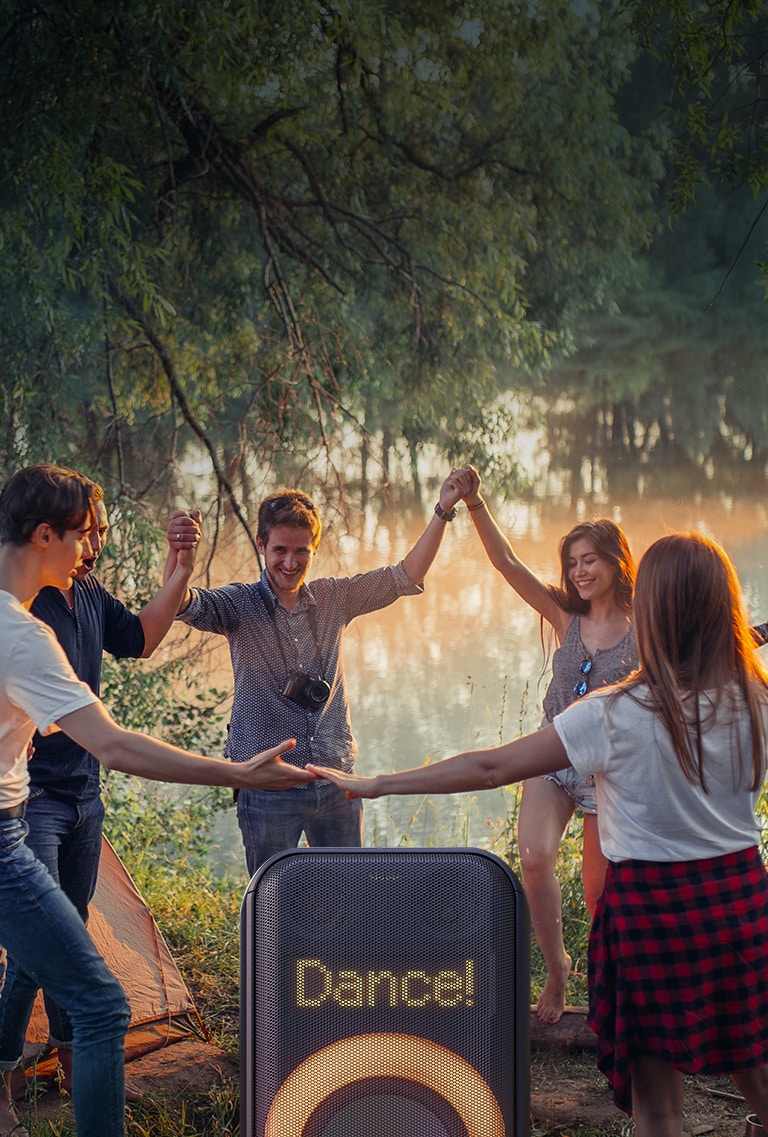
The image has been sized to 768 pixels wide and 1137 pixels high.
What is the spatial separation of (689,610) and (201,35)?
334cm

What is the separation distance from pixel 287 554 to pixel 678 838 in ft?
3.67

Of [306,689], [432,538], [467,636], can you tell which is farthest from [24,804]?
[467,636]

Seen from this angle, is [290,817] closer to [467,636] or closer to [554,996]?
[554,996]

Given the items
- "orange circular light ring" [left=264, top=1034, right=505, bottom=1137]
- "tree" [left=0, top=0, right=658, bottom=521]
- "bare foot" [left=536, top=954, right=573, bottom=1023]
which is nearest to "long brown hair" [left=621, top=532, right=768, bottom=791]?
"orange circular light ring" [left=264, top=1034, right=505, bottom=1137]

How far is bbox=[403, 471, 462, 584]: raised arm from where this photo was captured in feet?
8.10

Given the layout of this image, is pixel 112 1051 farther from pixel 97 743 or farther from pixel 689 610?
pixel 689 610

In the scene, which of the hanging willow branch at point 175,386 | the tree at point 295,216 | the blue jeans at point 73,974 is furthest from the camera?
the hanging willow branch at point 175,386

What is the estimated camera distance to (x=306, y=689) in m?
2.30

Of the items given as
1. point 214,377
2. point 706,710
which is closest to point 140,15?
point 214,377

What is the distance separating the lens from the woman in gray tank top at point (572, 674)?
2.44 m

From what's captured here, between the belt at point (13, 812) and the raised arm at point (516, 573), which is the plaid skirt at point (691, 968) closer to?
the belt at point (13, 812)

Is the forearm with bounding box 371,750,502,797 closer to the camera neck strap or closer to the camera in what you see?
the camera

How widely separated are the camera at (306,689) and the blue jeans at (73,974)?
75 centimetres

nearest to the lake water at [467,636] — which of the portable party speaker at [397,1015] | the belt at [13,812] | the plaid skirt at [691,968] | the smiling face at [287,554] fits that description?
the smiling face at [287,554]
